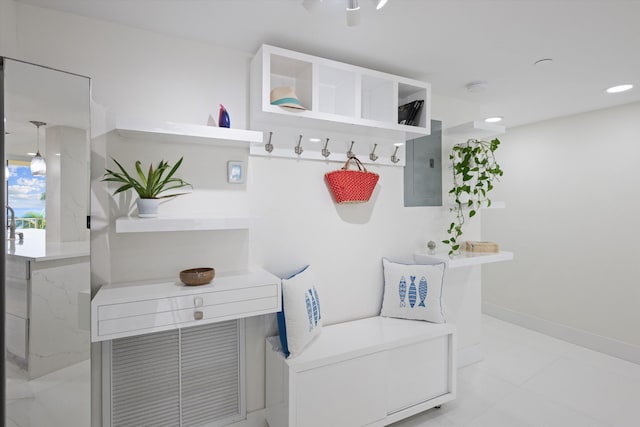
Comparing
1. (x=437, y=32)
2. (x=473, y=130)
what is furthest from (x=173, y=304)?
(x=473, y=130)

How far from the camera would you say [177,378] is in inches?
74.9

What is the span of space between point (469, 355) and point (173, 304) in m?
2.63

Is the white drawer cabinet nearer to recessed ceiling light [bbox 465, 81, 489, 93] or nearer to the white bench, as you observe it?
the white bench

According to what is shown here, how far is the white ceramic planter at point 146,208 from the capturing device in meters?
1.65

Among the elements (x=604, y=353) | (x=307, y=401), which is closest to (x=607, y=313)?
(x=604, y=353)

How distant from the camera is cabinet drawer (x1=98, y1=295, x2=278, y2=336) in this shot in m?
1.49

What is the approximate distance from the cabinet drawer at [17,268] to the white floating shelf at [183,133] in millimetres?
713

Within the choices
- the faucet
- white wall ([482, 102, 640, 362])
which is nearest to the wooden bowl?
the faucet

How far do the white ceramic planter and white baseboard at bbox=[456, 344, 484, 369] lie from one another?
2.74m

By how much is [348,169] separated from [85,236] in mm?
1648

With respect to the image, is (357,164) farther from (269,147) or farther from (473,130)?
(473,130)

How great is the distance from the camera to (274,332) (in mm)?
2152

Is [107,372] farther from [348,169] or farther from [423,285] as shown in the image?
[423,285]

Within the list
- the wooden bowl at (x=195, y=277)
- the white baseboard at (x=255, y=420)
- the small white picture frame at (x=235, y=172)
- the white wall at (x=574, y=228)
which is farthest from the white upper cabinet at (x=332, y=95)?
the white wall at (x=574, y=228)
